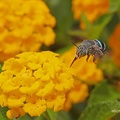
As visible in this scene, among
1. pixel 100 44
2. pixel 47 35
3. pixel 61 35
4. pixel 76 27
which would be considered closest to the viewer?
pixel 100 44

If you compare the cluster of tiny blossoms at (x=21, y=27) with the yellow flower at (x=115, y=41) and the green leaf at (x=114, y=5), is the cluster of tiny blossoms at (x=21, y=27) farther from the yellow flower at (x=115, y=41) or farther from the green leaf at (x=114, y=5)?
the yellow flower at (x=115, y=41)

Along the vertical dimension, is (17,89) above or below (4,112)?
above

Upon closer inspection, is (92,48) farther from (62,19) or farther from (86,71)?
(62,19)

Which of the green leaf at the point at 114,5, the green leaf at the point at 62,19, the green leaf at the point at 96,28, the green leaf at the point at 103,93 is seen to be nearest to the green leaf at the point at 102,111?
the green leaf at the point at 103,93

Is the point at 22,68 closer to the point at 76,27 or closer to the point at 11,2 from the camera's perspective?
the point at 11,2

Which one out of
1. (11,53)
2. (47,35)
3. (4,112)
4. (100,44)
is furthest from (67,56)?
(4,112)

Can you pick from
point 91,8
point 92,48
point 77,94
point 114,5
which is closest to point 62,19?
point 91,8

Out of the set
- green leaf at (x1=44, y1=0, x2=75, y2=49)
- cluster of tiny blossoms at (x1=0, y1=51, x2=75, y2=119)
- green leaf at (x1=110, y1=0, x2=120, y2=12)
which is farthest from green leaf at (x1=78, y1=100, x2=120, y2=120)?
green leaf at (x1=44, y1=0, x2=75, y2=49)

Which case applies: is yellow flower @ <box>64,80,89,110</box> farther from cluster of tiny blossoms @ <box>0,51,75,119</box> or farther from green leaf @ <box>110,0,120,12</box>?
cluster of tiny blossoms @ <box>0,51,75,119</box>
